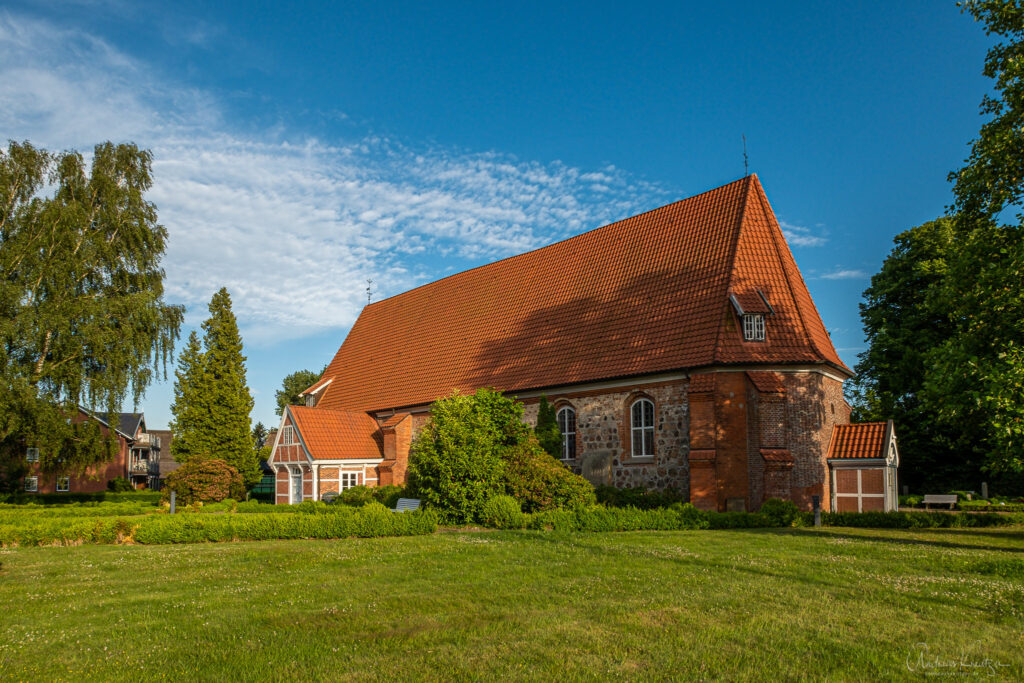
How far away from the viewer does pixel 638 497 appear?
2106 cm

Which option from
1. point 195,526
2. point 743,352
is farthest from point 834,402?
point 195,526

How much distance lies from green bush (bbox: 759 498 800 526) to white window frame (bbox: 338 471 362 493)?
1821 cm

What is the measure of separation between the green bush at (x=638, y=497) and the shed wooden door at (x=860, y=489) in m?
4.84

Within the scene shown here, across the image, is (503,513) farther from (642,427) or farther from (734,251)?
(734,251)

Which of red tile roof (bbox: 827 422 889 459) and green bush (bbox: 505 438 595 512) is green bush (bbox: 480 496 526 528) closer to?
green bush (bbox: 505 438 595 512)

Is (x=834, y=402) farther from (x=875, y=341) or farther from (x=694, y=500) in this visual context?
(x=875, y=341)

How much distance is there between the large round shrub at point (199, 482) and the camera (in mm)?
28561

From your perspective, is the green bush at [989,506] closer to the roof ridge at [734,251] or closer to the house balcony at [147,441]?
the roof ridge at [734,251]

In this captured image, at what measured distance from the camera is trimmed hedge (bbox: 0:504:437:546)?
55.8ft

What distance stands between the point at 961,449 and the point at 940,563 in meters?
24.7

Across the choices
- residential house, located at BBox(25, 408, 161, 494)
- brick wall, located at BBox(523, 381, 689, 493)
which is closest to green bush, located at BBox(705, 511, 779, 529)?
brick wall, located at BBox(523, 381, 689, 493)

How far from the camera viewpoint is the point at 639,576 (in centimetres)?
1026

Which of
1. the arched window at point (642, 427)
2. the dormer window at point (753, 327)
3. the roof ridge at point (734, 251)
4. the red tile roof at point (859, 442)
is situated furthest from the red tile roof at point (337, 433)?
the red tile roof at point (859, 442)

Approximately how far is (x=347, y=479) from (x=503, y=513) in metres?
14.8
